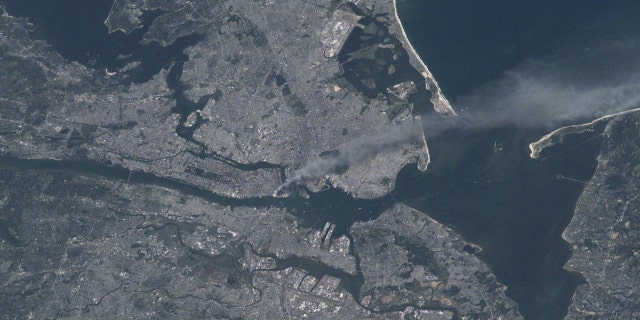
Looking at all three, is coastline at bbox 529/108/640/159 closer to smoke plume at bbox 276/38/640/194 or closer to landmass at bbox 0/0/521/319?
smoke plume at bbox 276/38/640/194

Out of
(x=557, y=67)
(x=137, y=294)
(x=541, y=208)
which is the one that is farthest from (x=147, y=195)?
(x=557, y=67)

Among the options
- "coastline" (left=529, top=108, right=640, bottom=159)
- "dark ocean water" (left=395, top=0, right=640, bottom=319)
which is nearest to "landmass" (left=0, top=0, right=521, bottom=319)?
"dark ocean water" (left=395, top=0, right=640, bottom=319)

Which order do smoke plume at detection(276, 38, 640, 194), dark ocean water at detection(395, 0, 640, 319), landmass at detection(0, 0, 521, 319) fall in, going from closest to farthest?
smoke plume at detection(276, 38, 640, 194) → dark ocean water at detection(395, 0, 640, 319) → landmass at detection(0, 0, 521, 319)

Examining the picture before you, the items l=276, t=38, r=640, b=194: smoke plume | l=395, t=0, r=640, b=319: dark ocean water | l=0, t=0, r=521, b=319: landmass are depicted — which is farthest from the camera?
l=0, t=0, r=521, b=319: landmass

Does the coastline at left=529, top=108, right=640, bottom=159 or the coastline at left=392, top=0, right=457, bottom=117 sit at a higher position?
the coastline at left=392, top=0, right=457, bottom=117

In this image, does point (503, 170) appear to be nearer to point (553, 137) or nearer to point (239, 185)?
point (553, 137)

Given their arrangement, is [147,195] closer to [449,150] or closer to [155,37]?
[155,37]
